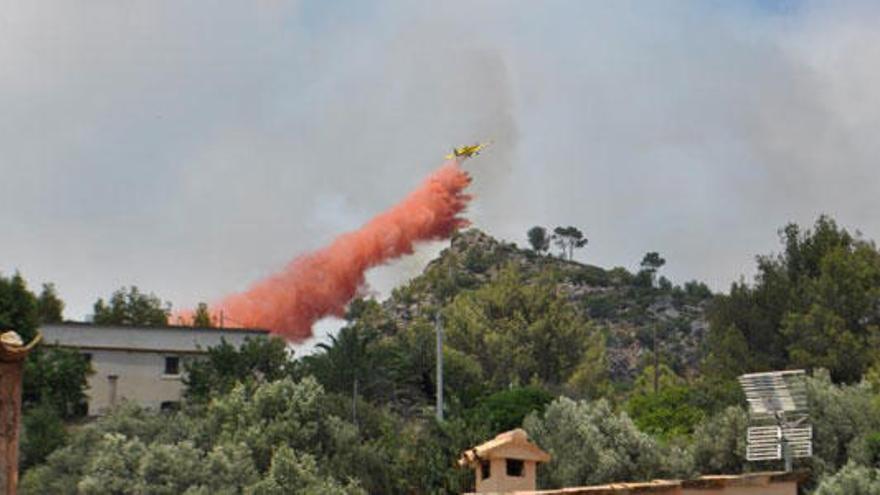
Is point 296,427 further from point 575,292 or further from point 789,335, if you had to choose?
point 575,292

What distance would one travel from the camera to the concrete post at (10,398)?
11062 millimetres

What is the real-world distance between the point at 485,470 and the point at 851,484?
20287 mm

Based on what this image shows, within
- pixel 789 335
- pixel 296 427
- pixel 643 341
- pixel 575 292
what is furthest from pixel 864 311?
pixel 575 292

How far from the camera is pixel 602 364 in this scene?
93.5 metres

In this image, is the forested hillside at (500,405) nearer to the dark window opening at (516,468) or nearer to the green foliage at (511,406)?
the green foliage at (511,406)

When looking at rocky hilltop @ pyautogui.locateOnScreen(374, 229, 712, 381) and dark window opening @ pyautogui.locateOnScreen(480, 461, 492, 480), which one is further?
rocky hilltop @ pyautogui.locateOnScreen(374, 229, 712, 381)

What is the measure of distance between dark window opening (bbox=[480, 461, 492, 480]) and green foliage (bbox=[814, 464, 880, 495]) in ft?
60.2

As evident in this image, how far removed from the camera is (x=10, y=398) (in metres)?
11.2

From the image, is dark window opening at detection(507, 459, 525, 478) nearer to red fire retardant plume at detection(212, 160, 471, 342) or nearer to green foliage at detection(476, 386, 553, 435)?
green foliage at detection(476, 386, 553, 435)

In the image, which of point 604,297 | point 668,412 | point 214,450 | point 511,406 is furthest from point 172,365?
point 604,297

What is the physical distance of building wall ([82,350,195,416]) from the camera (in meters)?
72.4

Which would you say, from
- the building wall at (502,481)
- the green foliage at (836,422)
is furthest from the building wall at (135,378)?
the building wall at (502,481)

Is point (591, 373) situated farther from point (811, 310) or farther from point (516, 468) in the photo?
point (516, 468)

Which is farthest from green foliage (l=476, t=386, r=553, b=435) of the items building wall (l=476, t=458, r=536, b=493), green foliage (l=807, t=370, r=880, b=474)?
building wall (l=476, t=458, r=536, b=493)
